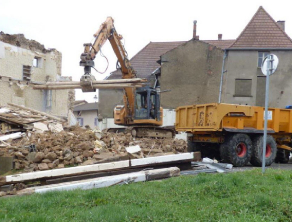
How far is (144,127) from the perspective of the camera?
21.4 m

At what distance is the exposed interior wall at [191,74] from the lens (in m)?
33.7

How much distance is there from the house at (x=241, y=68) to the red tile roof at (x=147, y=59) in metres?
4.36

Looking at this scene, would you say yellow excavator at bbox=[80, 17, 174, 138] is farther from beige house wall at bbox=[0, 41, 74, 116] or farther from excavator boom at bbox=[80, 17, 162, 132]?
beige house wall at bbox=[0, 41, 74, 116]

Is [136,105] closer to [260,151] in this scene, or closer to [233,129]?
[233,129]

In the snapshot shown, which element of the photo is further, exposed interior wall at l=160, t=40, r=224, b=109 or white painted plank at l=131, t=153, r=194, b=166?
exposed interior wall at l=160, t=40, r=224, b=109

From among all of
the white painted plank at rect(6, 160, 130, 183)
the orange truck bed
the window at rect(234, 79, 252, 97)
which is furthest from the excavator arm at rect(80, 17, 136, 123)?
the window at rect(234, 79, 252, 97)

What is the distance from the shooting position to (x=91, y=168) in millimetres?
9570

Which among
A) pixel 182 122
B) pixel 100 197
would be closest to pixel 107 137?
pixel 182 122

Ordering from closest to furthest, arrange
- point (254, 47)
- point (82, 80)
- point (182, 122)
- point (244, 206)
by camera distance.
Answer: point (244, 206) < point (82, 80) < point (182, 122) < point (254, 47)

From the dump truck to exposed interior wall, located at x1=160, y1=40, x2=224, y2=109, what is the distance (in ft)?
61.1

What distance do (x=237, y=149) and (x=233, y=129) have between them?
81cm

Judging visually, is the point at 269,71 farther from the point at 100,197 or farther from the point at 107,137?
the point at 107,137

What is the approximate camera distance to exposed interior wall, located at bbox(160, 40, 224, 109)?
3366cm

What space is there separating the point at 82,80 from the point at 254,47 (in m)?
21.1
